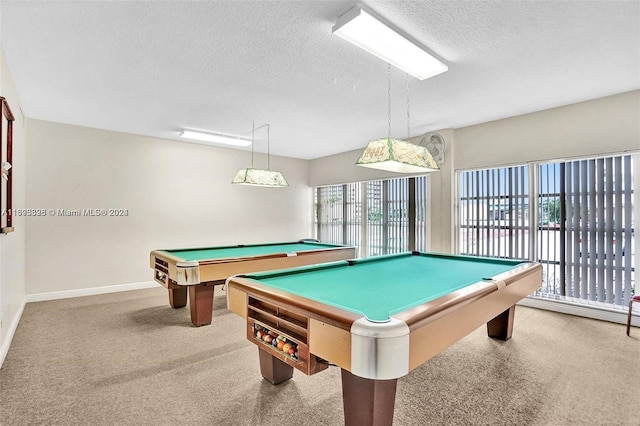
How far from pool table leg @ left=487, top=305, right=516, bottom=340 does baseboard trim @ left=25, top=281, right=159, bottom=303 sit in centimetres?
492

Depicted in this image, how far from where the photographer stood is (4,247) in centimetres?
274

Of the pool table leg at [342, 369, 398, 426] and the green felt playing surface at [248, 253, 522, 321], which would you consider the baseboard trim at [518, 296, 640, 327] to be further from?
the pool table leg at [342, 369, 398, 426]

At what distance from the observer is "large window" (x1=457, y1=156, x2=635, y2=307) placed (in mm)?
3570

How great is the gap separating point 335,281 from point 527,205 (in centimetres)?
339

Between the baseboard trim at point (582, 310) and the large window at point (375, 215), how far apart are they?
170 cm

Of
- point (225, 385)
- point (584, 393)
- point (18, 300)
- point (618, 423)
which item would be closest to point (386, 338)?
point (225, 385)

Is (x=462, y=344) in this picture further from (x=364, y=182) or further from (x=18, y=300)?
(x=18, y=300)

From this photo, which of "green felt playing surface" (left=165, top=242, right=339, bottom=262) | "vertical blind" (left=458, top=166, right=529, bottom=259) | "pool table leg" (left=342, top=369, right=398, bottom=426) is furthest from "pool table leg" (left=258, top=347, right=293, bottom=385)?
"vertical blind" (left=458, top=166, right=529, bottom=259)

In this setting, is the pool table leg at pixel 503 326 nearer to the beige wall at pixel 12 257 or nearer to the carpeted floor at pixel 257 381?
the carpeted floor at pixel 257 381

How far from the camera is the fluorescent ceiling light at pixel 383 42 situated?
2016 millimetres

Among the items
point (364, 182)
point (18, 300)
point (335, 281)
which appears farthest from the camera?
point (364, 182)

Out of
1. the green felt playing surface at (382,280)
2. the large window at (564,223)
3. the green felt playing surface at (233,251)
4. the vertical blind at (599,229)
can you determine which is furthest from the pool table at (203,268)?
the vertical blind at (599,229)

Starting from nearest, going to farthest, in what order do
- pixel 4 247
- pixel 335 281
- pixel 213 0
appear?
pixel 213 0
pixel 335 281
pixel 4 247

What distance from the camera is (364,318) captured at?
1.34 metres
